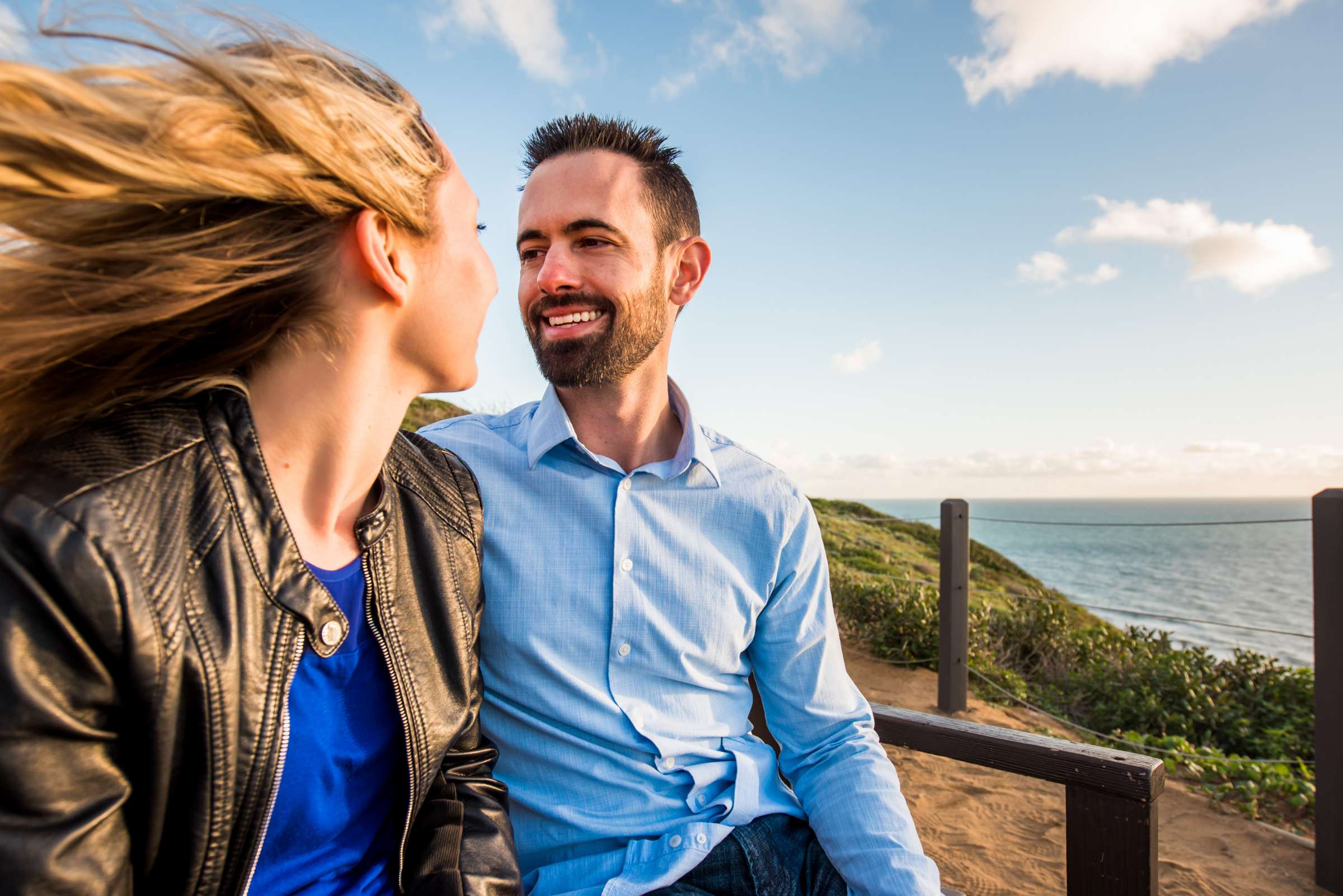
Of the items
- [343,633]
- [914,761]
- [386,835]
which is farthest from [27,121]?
[914,761]

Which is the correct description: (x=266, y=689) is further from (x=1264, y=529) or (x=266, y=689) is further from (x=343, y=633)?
(x=1264, y=529)

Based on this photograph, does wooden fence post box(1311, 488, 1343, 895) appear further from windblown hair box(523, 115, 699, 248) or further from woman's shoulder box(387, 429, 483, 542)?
woman's shoulder box(387, 429, 483, 542)

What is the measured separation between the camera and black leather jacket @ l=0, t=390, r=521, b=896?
2.81 feet

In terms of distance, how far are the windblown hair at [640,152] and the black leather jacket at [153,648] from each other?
1468 mm

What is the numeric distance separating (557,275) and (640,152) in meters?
0.58

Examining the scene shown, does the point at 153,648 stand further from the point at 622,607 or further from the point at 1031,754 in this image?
the point at 1031,754

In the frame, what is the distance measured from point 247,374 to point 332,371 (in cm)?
14

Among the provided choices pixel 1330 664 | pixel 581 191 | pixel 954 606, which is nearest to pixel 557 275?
pixel 581 191

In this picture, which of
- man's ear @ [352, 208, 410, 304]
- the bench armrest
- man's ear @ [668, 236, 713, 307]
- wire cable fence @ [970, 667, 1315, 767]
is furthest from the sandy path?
man's ear @ [352, 208, 410, 304]

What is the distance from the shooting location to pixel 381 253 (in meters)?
1.19

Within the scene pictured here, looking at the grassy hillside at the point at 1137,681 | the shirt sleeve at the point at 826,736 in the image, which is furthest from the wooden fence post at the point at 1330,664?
the shirt sleeve at the point at 826,736

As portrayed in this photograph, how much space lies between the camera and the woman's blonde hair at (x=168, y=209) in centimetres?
94

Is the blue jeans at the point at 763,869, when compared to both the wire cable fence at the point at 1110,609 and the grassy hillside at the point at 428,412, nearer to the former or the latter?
the wire cable fence at the point at 1110,609

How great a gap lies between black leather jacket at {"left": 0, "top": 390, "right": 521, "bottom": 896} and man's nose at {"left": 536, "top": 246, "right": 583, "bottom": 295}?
101cm
